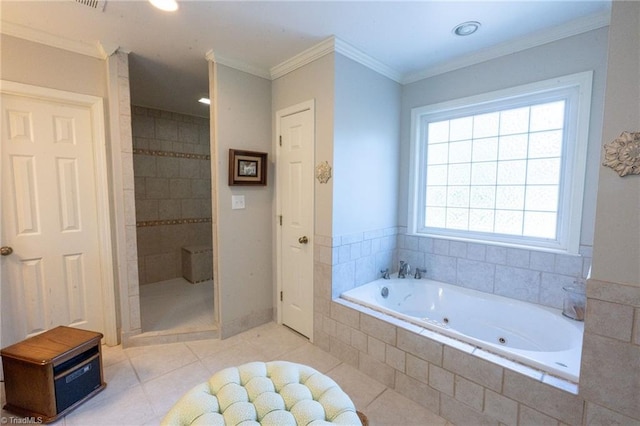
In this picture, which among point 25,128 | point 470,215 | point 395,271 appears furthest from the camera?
point 395,271

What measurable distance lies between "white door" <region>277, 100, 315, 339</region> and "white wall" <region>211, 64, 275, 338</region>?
0.17 m

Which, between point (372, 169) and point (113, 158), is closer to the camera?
point (113, 158)

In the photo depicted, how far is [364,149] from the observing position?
2.49 metres

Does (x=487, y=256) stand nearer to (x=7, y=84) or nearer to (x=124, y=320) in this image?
(x=124, y=320)

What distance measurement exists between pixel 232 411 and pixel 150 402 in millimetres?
1066

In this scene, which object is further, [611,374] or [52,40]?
[52,40]

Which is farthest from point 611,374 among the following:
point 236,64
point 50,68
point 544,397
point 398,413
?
point 50,68

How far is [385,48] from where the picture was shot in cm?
224

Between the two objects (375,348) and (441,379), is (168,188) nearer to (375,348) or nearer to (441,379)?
(375,348)

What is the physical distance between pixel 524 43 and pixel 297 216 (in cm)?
219

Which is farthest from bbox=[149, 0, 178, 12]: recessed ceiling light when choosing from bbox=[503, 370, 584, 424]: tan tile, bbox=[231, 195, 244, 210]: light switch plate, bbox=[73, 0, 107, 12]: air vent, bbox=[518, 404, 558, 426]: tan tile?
bbox=[518, 404, 558, 426]: tan tile

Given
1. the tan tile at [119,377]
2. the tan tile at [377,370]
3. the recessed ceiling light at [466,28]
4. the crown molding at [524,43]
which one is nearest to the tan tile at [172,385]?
the tan tile at [119,377]

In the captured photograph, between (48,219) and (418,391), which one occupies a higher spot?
(48,219)

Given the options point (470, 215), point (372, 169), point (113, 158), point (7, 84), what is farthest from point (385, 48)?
point (7, 84)
